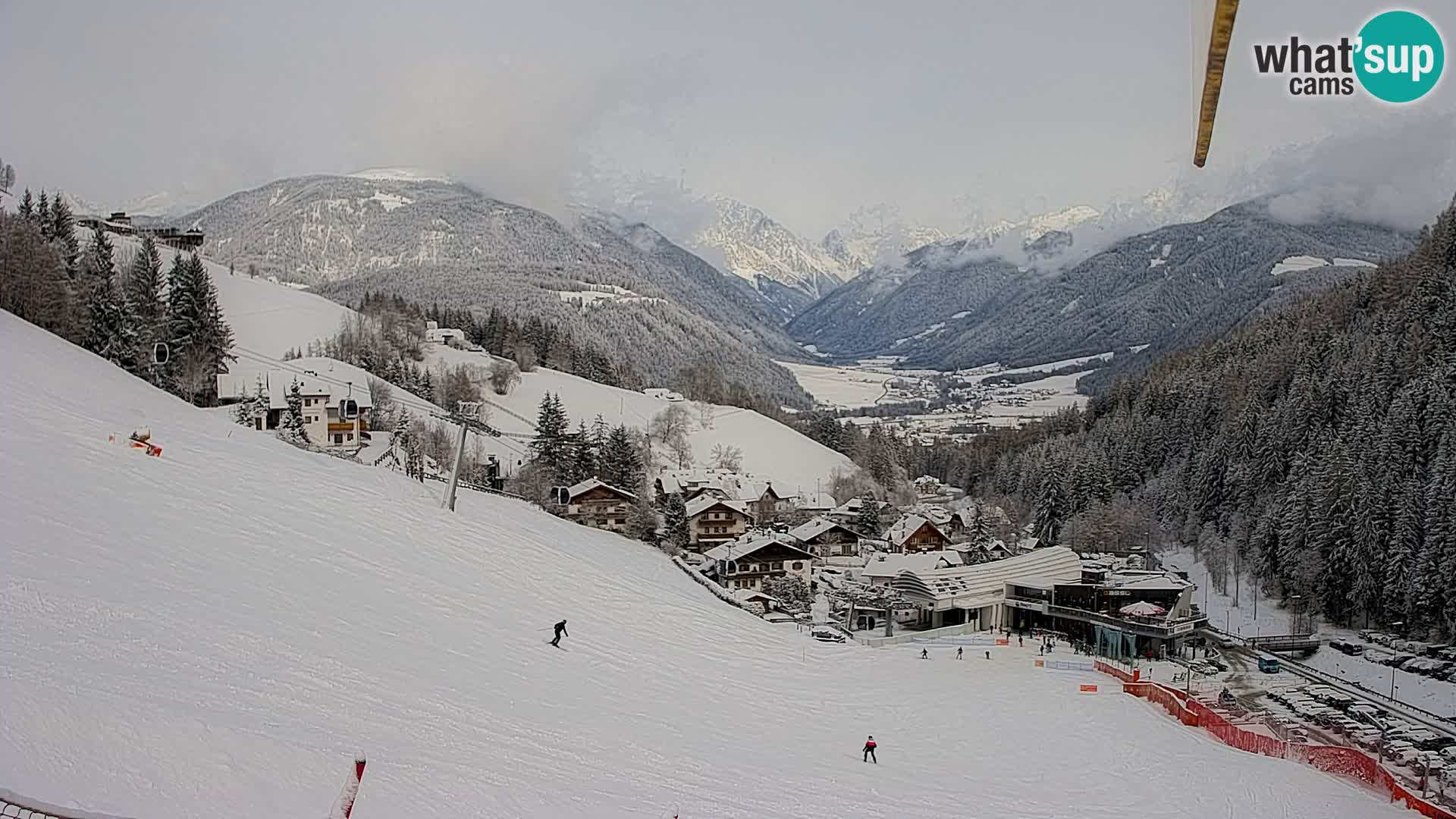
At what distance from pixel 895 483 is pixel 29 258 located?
44.4 metres

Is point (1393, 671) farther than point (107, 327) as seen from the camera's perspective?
No

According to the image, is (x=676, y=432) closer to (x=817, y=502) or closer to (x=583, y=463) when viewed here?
(x=817, y=502)

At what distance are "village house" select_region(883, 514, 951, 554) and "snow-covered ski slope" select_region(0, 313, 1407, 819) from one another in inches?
782

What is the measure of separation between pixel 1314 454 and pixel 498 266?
93784 millimetres

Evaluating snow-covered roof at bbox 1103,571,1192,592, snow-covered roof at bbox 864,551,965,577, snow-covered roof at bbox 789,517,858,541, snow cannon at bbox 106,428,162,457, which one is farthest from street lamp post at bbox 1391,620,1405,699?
snow cannon at bbox 106,428,162,457

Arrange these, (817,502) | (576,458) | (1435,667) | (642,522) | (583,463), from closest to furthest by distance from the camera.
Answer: (1435,667) → (642,522) → (576,458) → (583,463) → (817,502)

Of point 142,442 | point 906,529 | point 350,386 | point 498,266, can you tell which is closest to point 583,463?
point 350,386

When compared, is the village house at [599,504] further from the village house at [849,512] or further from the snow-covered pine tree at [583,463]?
the village house at [849,512]

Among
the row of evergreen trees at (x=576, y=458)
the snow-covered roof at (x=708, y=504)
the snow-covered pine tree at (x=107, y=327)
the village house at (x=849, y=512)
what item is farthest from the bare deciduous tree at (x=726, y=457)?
the snow-covered pine tree at (x=107, y=327)

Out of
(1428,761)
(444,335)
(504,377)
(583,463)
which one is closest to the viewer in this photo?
(1428,761)

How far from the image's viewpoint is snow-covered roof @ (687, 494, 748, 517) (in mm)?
42031

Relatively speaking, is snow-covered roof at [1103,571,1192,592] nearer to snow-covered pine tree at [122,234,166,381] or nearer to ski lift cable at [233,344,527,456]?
ski lift cable at [233,344,527,456]

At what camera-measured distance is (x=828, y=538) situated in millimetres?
41812

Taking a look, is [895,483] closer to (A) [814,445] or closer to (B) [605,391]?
(A) [814,445]
